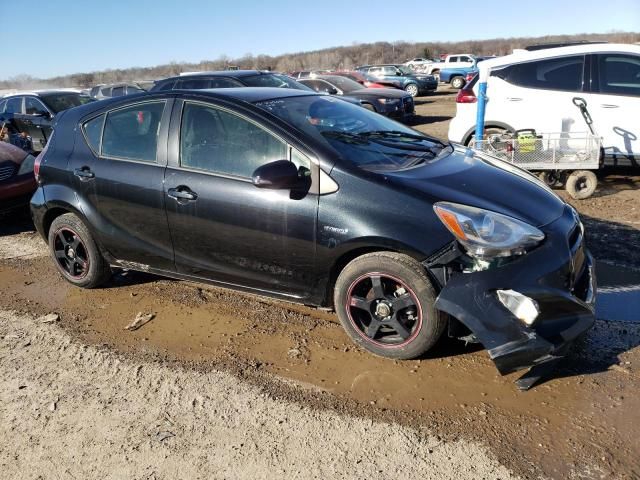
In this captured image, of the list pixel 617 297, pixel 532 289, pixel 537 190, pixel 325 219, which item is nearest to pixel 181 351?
pixel 325 219

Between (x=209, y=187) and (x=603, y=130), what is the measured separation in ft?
18.7

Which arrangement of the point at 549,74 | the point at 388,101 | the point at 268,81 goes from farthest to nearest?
the point at 388,101, the point at 268,81, the point at 549,74

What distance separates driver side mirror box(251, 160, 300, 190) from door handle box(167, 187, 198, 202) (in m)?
0.65

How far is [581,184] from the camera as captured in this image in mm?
6922

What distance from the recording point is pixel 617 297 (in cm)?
415

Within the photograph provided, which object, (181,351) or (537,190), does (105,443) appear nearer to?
(181,351)

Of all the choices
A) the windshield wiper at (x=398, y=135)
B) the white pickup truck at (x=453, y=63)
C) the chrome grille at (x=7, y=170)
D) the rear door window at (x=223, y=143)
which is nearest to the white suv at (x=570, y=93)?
the windshield wiper at (x=398, y=135)

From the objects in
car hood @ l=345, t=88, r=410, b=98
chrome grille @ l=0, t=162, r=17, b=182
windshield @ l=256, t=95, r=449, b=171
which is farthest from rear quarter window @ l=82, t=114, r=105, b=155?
car hood @ l=345, t=88, r=410, b=98

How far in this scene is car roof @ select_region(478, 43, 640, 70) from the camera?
7.16 metres

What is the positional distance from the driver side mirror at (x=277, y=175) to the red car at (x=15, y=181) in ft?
16.4

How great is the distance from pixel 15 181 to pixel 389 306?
5841 millimetres

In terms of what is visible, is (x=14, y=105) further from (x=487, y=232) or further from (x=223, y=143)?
(x=487, y=232)

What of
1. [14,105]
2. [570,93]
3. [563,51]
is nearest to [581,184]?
[570,93]

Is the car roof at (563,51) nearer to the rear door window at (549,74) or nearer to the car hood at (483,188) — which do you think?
the rear door window at (549,74)
